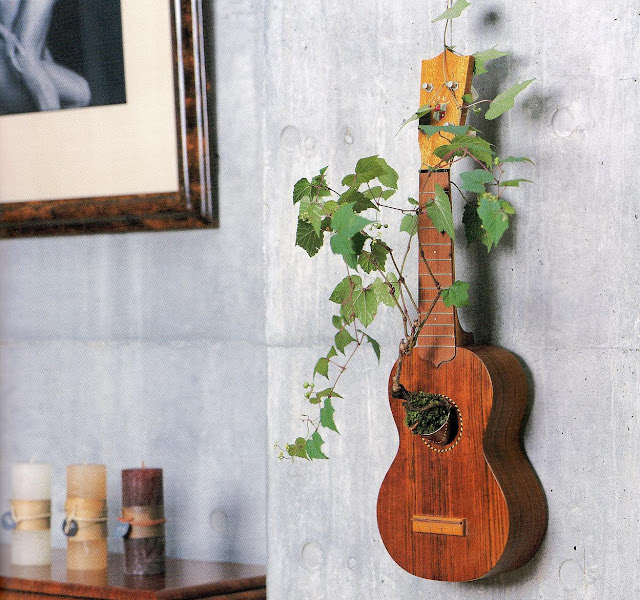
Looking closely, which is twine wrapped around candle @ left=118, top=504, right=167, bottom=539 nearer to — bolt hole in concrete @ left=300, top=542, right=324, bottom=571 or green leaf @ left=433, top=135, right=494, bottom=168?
bolt hole in concrete @ left=300, top=542, right=324, bottom=571

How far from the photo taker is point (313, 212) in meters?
2.03

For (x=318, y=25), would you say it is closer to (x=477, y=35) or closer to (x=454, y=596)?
(x=477, y=35)

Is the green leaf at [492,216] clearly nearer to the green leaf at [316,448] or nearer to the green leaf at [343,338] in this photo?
the green leaf at [343,338]

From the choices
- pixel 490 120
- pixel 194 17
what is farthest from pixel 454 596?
pixel 194 17

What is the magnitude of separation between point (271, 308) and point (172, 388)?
67 centimetres

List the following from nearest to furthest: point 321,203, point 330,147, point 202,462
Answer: point 321,203
point 330,147
point 202,462

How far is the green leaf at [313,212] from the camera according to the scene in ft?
6.61

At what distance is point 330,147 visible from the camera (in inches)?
93.6

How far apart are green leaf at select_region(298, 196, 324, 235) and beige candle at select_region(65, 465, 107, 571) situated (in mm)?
1067

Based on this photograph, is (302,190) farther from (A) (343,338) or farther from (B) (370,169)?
(A) (343,338)

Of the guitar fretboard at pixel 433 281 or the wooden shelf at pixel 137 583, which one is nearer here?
the guitar fretboard at pixel 433 281

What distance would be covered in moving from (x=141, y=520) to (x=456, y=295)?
3.69ft

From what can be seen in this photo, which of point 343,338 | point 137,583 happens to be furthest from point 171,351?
point 343,338

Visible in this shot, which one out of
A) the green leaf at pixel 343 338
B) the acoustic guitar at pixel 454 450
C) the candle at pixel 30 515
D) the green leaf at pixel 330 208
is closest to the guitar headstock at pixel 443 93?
the acoustic guitar at pixel 454 450
